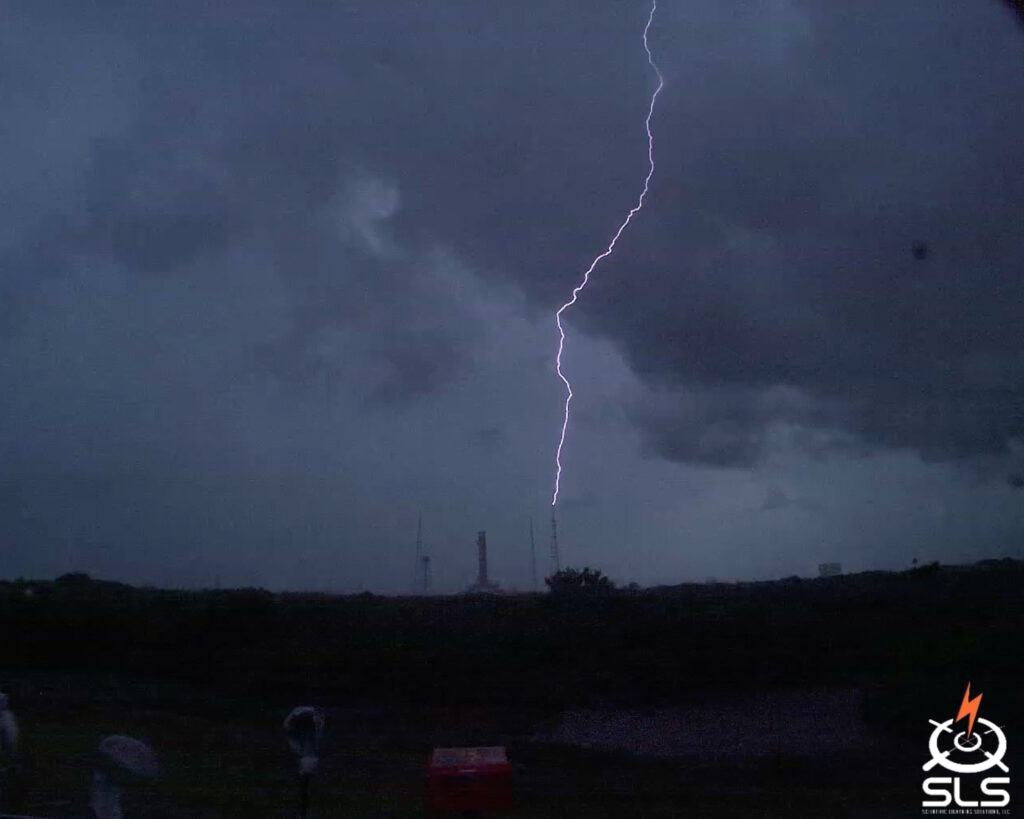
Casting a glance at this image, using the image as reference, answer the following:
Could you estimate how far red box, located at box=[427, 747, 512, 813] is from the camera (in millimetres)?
8953

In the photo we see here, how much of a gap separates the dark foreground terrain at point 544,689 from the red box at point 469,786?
3949 millimetres

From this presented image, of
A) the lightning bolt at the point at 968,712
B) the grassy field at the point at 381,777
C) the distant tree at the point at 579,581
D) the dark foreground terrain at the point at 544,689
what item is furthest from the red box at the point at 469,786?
the distant tree at the point at 579,581

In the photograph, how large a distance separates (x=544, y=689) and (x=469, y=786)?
24.8 m

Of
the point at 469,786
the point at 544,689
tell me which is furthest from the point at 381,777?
the point at 544,689

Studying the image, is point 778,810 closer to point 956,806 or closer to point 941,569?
point 956,806

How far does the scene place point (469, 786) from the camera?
8.96 metres

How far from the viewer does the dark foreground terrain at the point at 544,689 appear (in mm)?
17703

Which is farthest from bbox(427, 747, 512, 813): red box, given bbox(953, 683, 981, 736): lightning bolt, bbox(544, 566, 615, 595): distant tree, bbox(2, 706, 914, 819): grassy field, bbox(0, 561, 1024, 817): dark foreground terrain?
bbox(544, 566, 615, 595): distant tree

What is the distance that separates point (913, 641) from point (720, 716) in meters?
7.62

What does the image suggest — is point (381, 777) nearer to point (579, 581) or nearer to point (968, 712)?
point (968, 712)

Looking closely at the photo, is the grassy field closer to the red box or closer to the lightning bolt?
the lightning bolt

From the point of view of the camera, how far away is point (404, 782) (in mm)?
19016

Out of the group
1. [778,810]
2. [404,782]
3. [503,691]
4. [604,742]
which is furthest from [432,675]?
[778,810]

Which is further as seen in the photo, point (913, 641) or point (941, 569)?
point (941, 569)
